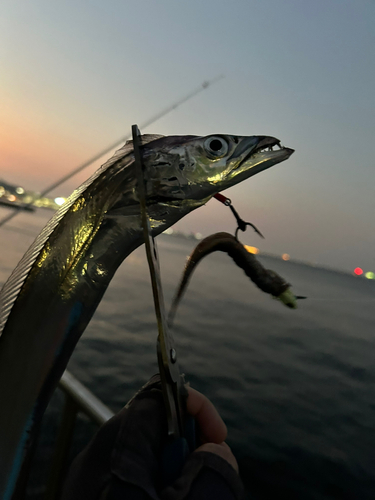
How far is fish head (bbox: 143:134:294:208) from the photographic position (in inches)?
58.6

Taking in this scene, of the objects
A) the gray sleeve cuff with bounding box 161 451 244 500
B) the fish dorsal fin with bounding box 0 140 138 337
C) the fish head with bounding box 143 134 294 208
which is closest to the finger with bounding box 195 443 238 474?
the gray sleeve cuff with bounding box 161 451 244 500

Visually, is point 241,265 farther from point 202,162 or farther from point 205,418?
point 205,418

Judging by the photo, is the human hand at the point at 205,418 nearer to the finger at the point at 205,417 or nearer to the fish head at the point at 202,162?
the finger at the point at 205,417

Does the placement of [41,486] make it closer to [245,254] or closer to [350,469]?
[245,254]

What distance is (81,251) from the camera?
4.50ft

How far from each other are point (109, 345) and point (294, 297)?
35.1 ft

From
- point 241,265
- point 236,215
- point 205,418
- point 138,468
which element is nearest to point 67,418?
point 205,418

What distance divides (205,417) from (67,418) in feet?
5.67

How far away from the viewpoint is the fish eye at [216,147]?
1.56m

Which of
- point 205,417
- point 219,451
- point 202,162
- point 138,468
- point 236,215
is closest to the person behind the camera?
point 138,468

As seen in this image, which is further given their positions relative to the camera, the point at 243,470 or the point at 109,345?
the point at 109,345

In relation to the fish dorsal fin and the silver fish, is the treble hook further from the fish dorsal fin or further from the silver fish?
the fish dorsal fin

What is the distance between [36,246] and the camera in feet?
4.67

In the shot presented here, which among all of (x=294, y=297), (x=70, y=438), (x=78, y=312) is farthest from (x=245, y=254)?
(x=70, y=438)
